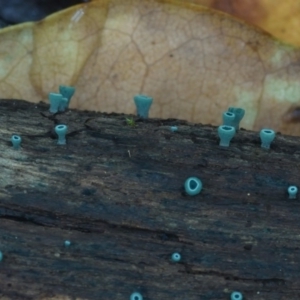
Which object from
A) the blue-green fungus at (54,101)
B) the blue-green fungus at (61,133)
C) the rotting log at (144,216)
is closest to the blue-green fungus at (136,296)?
the rotting log at (144,216)

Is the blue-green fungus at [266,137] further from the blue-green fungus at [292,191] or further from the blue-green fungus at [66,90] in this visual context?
the blue-green fungus at [66,90]

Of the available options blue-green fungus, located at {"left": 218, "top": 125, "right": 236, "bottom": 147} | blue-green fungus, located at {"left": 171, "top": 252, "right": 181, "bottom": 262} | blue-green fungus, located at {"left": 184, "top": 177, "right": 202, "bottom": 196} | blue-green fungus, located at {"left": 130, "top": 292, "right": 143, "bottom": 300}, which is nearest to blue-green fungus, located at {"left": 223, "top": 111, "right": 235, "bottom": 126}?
blue-green fungus, located at {"left": 218, "top": 125, "right": 236, "bottom": 147}

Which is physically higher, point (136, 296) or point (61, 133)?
point (61, 133)

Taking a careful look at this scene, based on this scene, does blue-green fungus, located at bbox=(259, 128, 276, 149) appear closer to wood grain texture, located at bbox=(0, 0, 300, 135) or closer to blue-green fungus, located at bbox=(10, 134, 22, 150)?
wood grain texture, located at bbox=(0, 0, 300, 135)

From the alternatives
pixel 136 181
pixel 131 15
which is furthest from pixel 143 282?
pixel 131 15

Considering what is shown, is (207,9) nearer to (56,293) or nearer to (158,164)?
(158,164)

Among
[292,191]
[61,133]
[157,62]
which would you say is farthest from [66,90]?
[292,191]

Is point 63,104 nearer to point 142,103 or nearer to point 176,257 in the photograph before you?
point 142,103
